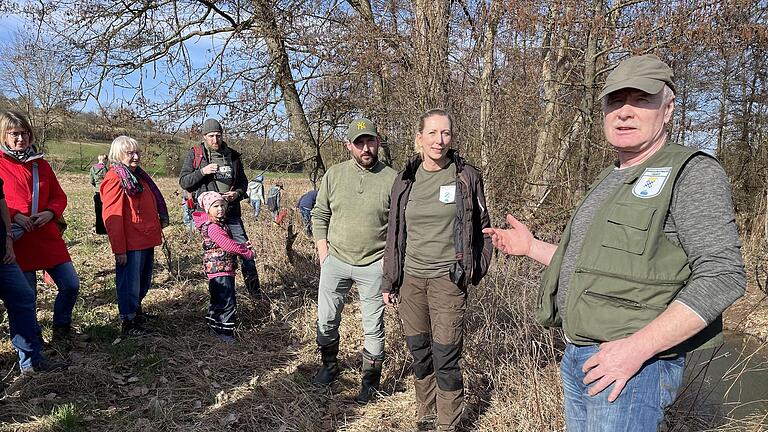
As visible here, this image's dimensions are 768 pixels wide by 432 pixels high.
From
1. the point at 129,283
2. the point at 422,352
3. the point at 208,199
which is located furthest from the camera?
the point at 129,283

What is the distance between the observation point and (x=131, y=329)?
4.47 m

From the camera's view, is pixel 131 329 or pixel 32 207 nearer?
pixel 32 207

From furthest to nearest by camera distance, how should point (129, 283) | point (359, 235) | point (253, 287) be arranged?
point (253, 287), point (129, 283), point (359, 235)

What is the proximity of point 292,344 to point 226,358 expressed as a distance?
64cm

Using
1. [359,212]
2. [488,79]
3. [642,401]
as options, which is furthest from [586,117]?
[642,401]

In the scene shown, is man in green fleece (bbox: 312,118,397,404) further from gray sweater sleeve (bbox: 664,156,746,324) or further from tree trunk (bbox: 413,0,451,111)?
gray sweater sleeve (bbox: 664,156,746,324)

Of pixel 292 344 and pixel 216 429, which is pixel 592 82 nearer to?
pixel 292 344

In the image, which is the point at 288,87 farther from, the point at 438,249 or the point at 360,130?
the point at 438,249

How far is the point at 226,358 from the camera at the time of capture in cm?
415

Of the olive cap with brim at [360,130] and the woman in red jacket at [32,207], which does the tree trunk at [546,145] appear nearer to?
the olive cap with brim at [360,130]

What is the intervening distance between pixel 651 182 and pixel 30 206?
426 centimetres

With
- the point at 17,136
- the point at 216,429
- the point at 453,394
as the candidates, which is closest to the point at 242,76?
the point at 17,136

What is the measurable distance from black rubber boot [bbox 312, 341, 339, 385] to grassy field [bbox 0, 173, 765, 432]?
0.08 meters

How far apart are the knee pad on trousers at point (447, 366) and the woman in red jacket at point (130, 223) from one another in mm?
3050
